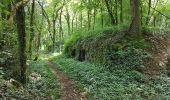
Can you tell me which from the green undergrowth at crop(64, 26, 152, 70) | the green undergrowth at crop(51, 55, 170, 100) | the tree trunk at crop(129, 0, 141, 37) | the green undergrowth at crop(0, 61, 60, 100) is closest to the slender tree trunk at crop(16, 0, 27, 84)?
the green undergrowth at crop(0, 61, 60, 100)

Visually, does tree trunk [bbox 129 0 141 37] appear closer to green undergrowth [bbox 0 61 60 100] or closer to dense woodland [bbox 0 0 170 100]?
dense woodland [bbox 0 0 170 100]

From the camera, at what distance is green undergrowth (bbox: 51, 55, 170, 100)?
1081 centimetres

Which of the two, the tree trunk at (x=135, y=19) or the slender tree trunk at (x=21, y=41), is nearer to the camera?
the slender tree trunk at (x=21, y=41)

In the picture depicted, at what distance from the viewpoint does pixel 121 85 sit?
12.1 m

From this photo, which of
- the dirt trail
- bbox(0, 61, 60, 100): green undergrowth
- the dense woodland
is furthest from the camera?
the dirt trail

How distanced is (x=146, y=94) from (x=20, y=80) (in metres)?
5.66

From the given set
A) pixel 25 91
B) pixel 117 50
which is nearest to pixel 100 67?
pixel 117 50

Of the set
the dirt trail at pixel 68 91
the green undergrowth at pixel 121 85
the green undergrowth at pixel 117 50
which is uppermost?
the green undergrowth at pixel 117 50

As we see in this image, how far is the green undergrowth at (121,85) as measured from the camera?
1081 cm

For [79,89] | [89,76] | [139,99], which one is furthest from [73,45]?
[139,99]

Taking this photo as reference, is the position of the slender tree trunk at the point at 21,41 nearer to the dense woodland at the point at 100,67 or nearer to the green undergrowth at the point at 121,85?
the dense woodland at the point at 100,67

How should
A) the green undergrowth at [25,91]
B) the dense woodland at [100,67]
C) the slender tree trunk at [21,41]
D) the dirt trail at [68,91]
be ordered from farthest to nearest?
the dirt trail at [68,91] → the slender tree trunk at [21,41] → the dense woodland at [100,67] → the green undergrowth at [25,91]

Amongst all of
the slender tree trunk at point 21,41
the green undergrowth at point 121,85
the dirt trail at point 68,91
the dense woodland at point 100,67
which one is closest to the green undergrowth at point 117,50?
the dense woodland at point 100,67

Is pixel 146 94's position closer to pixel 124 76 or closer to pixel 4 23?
pixel 124 76
